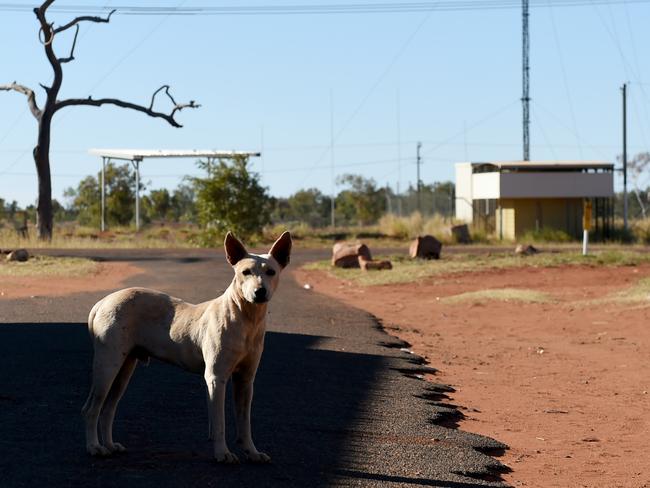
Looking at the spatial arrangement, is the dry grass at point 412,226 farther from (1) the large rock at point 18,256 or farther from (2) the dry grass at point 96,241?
(1) the large rock at point 18,256

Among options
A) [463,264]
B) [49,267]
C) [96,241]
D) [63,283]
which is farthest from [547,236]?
[63,283]

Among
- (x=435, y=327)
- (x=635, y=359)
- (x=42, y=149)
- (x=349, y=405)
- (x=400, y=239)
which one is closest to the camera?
(x=349, y=405)

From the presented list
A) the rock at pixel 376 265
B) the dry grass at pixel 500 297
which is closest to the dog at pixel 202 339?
the dry grass at pixel 500 297

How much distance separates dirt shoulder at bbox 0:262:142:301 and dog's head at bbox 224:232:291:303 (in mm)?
16380

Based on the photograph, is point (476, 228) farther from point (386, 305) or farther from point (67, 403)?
point (67, 403)

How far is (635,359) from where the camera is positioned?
678 inches

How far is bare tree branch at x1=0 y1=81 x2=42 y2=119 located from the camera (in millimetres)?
48062

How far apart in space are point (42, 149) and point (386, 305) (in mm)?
26762

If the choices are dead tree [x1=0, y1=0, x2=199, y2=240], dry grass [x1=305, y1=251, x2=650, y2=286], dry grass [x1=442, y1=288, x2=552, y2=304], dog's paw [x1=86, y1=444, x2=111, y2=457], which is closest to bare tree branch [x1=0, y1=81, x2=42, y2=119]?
dead tree [x1=0, y1=0, x2=199, y2=240]

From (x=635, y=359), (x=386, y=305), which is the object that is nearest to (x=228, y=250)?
(x=635, y=359)

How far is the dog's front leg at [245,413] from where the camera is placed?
7.87m

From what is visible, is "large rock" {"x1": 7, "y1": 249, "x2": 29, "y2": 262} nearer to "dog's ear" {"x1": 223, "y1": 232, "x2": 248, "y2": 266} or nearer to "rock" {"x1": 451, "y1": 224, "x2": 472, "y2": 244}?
"rock" {"x1": 451, "y1": 224, "x2": 472, "y2": 244}

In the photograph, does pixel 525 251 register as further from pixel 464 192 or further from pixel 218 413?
pixel 218 413

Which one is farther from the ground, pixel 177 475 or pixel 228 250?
pixel 228 250
